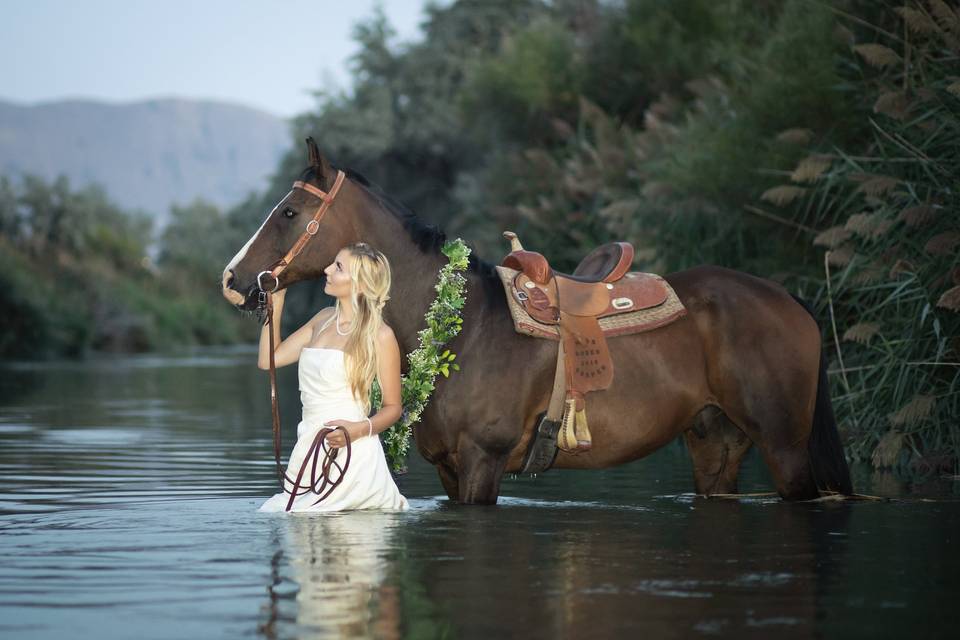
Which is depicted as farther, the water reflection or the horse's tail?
the horse's tail

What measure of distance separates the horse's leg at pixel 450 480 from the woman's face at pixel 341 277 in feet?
3.40

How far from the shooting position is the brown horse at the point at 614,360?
7328 millimetres

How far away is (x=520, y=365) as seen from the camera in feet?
24.3

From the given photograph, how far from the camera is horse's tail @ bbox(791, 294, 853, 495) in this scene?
26.1 ft

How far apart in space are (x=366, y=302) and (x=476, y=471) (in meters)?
1.01

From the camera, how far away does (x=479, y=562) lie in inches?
234

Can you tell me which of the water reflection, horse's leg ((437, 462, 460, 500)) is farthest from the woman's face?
the water reflection

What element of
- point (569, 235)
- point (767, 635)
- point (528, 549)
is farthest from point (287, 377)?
point (767, 635)

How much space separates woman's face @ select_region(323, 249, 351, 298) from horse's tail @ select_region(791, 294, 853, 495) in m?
2.67

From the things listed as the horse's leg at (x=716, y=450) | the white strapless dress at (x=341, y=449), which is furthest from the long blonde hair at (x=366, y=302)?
the horse's leg at (x=716, y=450)

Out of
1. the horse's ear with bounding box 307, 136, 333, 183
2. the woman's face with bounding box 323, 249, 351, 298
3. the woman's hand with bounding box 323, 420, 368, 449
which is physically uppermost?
the horse's ear with bounding box 307, 136, 333, 183

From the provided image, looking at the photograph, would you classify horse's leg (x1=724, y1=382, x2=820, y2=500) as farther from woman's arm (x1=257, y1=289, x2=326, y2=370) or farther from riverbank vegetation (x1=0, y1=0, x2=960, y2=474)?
woman's arm (x1=257, y1=289, x2=326, y2=370)

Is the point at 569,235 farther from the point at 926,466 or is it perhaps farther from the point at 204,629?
the point at 204,629

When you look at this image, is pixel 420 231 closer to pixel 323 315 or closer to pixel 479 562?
pixel 323 315
